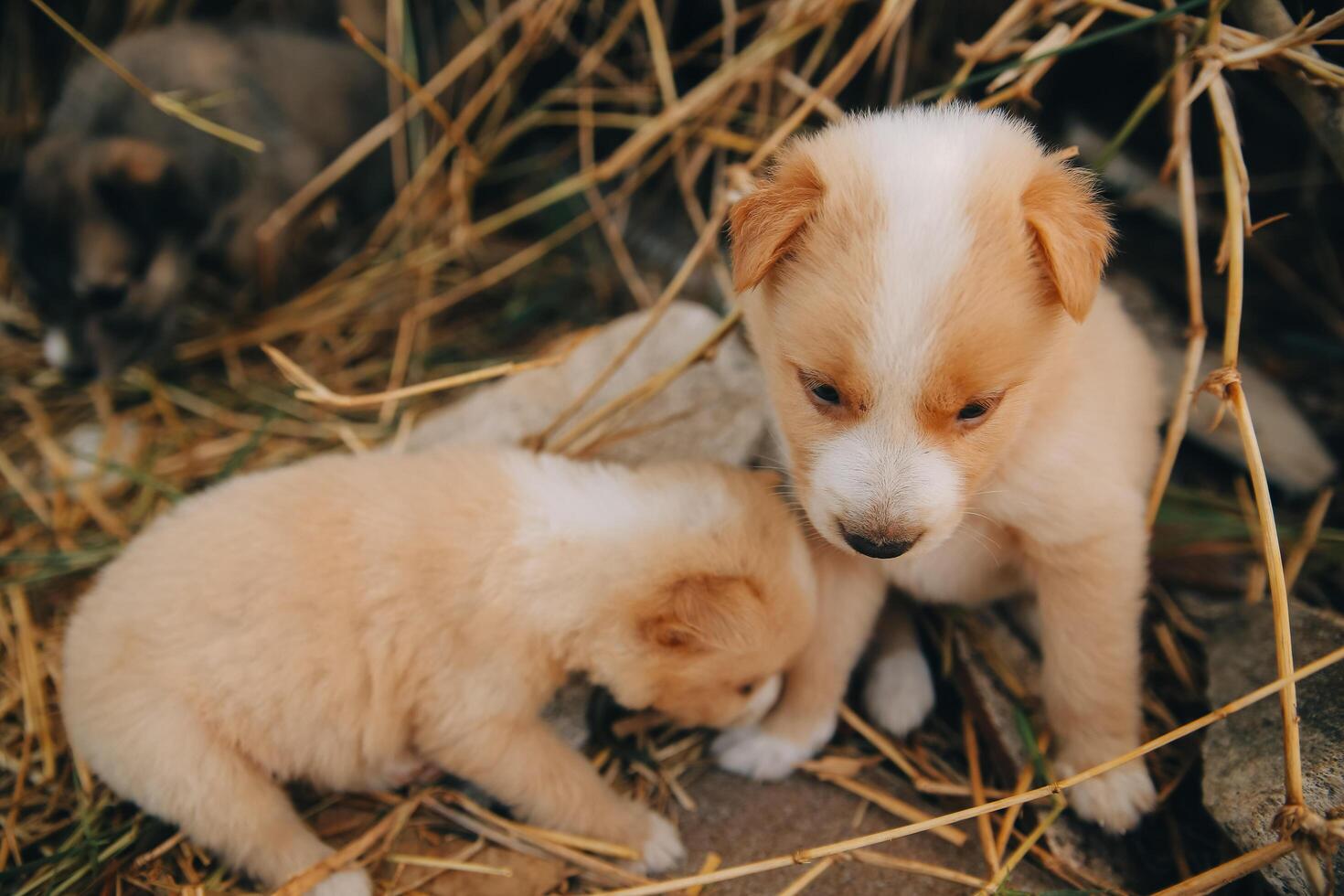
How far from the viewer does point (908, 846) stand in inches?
98.1

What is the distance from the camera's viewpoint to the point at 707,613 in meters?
2.21

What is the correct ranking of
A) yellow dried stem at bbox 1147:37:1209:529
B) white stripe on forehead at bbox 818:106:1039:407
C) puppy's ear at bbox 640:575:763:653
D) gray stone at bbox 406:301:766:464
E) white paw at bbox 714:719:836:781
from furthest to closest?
gray stone at bbox 406:301:766:464 < white paw at bbox 714:719:836:781 < yellow dried stem at bbox 1147:37:1209:529 < puppy's ear at bbox 640:575:763:653 < white stripe on forehead at bbox 818:106:1039:407

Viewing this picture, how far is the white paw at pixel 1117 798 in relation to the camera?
238 cm

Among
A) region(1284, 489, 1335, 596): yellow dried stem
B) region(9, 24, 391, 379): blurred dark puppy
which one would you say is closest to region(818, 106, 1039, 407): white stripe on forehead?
region(1284, 489, 1335, 596): yellow dried stem

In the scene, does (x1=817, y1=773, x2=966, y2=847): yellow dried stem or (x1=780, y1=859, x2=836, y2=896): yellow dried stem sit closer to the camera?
(x1=780, y1=859, x2=836, y2=896): yellow dried stem

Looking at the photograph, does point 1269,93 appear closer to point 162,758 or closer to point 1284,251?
point 1284,251

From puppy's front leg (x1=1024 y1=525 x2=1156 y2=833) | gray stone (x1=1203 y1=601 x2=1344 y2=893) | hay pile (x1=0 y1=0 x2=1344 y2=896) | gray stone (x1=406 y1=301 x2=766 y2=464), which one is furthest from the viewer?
gray stone (x1=406 y1=301 x2=766 y2=464)

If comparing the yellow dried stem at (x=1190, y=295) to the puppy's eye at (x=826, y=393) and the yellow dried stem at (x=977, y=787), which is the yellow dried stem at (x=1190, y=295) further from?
the puppy's eye at (x=826, y=393)

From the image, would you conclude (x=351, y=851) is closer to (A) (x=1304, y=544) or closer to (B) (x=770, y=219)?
(B) (x=770, y=219)

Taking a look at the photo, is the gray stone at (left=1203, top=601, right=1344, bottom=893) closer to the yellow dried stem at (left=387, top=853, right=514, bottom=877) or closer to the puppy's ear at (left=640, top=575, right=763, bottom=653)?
the puppy's ear at (left=640, top=575, right=763, bottom=653)

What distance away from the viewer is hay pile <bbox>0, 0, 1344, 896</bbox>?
2.45 metres

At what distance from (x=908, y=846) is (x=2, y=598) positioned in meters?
2.90

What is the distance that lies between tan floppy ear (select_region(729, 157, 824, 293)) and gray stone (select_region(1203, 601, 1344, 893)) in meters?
1.63

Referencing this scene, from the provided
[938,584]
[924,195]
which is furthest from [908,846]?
[924,195]
